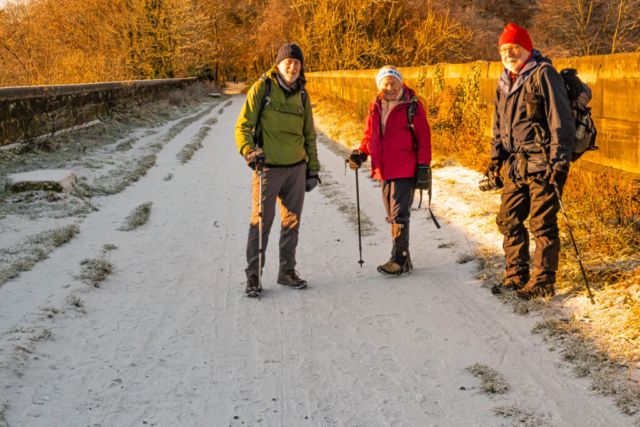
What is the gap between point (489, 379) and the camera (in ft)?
11.3

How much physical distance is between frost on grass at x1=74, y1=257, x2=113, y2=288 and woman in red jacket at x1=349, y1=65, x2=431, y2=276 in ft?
8.79

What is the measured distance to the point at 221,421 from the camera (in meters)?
3.17

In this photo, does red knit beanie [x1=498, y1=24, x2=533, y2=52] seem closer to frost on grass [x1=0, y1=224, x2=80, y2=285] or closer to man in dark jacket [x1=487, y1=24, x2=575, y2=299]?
man in dark jacket [x1=487, y1=24, x2=575, y2=299]

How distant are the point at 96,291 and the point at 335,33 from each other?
29.6 m

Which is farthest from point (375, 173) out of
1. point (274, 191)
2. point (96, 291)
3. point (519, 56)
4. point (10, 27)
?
point (10, 27)

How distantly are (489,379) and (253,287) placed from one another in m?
2.34

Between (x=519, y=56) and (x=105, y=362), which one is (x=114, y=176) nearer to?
(x=105, y=362)

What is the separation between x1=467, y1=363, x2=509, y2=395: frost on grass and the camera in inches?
131

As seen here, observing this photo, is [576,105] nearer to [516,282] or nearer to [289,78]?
[516,282]

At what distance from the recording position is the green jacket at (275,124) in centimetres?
479

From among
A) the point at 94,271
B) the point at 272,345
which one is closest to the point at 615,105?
the point at 272,345

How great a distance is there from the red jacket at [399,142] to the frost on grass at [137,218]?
3.68m

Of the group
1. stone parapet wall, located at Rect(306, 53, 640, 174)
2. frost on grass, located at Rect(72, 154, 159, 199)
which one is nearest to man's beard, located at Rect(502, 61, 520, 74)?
stone parapet wall, located at Rect(306, 53, 640, 174)

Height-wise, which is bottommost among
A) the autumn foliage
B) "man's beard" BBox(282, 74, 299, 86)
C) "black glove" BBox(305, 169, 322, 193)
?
"black glove" BBox(305, 169, 322, 193)
